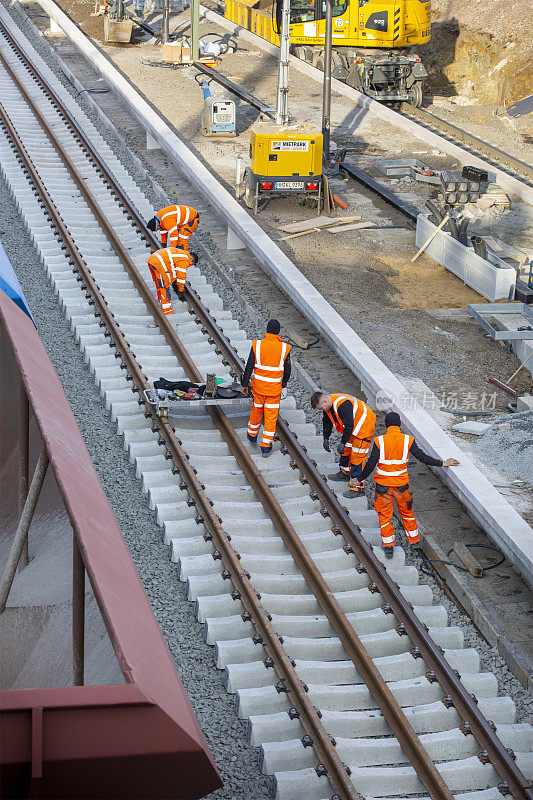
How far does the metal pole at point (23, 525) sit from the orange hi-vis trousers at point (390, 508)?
358 centimetres

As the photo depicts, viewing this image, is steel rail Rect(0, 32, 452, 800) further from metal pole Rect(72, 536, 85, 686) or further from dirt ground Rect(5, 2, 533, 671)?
metal pole Rect(72, 536, 85, 686)

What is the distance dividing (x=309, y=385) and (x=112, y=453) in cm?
276

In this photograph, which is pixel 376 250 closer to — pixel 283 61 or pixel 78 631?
pixel 283 61

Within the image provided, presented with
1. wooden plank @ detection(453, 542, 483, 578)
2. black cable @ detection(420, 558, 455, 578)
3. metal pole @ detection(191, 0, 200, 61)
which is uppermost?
metal pole @ detection(191, 0, 200, 61)

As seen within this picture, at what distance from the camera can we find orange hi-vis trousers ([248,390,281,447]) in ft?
34.8

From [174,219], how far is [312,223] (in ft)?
13.4

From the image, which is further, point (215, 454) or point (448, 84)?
point (448, 84)

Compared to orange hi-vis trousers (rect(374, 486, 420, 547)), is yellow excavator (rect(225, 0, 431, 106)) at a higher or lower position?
higher

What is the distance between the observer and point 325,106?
20094mm

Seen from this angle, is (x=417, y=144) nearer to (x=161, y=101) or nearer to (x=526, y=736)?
(x=161, y=101)

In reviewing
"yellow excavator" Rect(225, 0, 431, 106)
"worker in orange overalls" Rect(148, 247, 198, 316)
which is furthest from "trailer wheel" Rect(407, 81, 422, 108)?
"worker in orange overalls" Rect(148, 247, 198, 316)

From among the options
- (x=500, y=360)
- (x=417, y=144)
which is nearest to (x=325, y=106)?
(x=417, y=144)

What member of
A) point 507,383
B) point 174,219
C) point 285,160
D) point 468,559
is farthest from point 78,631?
point 285,160

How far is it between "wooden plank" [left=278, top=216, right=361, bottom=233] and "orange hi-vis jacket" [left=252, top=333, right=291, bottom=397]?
7.49 meters
